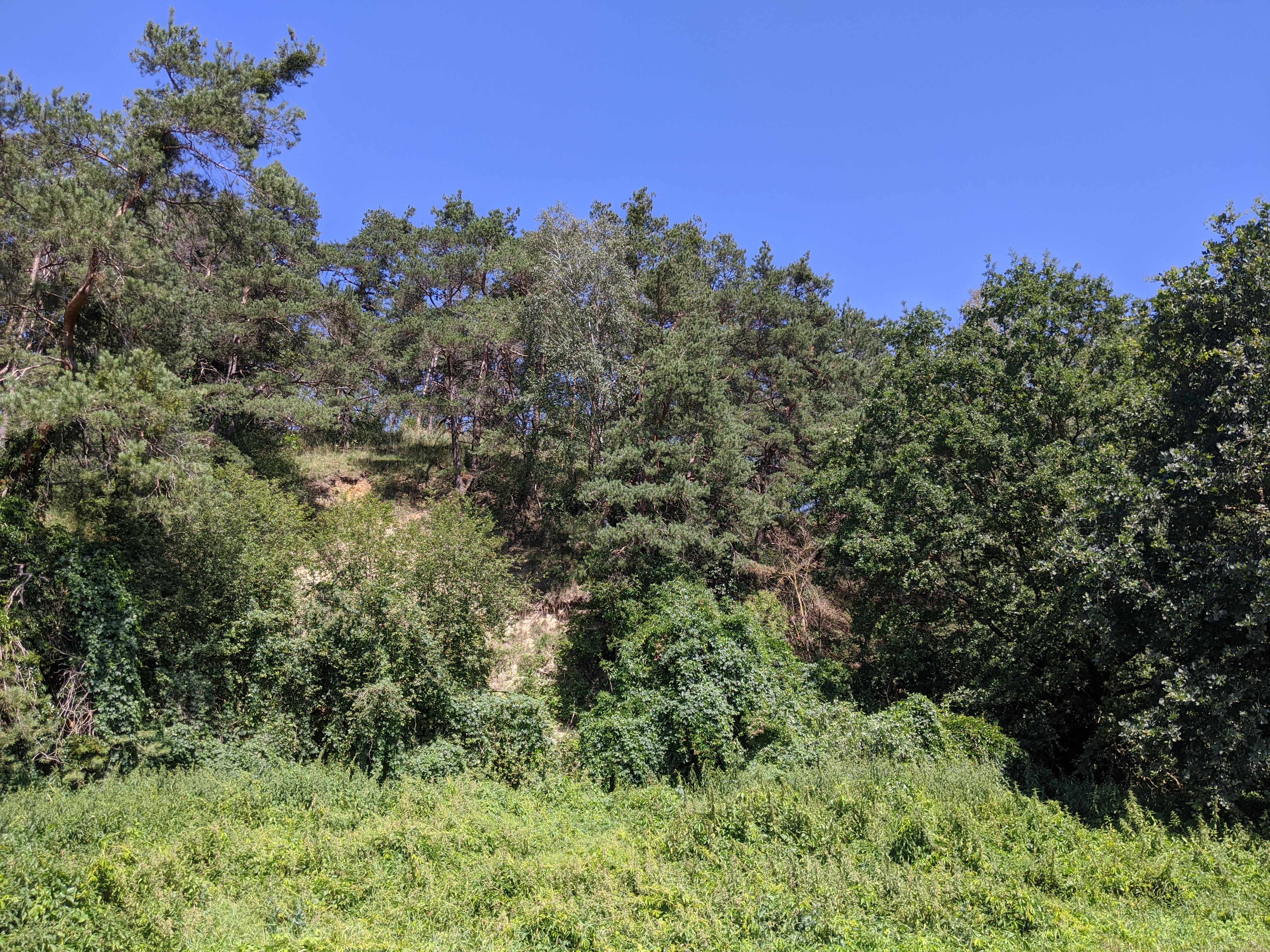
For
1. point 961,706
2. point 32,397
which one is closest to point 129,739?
point 32,397

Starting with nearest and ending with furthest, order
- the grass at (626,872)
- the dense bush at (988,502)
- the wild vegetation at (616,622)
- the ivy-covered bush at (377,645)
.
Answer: the grass at (626,872), the wild vegetation at (616,622), the ivy-covered bush at (377,645), the dense bush at (988,502)

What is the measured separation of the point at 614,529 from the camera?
60.0ft

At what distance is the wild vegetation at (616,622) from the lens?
8.21m

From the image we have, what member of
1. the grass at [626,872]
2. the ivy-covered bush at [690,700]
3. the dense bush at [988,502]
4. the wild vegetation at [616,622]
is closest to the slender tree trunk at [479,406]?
the wild vegetation at [616,622]

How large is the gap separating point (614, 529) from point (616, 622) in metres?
2.70

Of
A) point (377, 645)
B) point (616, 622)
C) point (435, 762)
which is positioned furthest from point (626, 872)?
point (616, 622)

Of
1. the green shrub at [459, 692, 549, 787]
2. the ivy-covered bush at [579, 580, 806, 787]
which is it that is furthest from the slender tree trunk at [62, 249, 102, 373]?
the ivy-covered bush at [579, 580, 806, 787]

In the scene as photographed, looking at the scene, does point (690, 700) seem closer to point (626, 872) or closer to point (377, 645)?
point (626, 872)

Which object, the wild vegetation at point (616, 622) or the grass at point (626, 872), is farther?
the wild vegetation at point (616, 622)

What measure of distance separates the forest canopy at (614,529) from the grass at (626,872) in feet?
7.77

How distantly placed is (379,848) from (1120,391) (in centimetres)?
1656

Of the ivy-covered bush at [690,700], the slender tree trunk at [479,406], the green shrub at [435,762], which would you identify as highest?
the slender tree trunk at [479,406]

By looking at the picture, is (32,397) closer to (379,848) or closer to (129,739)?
(129,739)

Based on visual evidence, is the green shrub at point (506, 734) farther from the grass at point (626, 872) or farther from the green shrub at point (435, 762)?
the grass at point (626, 872)
